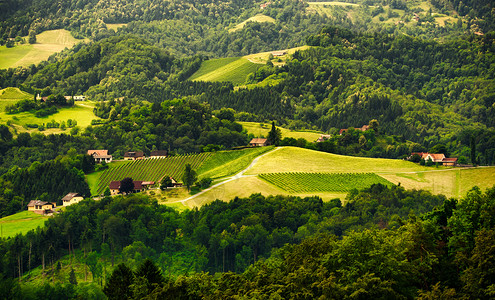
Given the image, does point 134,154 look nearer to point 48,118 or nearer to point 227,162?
point 227,162

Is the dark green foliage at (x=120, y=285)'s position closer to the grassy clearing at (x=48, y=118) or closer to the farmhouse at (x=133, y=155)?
the farmhouse at (x=133, y=155)

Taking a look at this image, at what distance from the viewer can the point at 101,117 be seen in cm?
19538

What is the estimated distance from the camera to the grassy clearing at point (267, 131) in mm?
177000

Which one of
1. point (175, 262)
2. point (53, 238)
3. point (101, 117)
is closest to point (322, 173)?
point (175, 262)

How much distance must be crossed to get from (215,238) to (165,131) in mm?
74440

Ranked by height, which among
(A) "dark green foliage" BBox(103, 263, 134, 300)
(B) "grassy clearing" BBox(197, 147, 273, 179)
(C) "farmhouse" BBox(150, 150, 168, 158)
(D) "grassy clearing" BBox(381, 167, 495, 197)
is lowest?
(D) "grassy clearing" BBox(381, 167, 495, 197)

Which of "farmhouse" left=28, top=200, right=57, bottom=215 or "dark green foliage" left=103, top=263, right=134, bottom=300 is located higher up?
"dark green foliage" left=103, top=263, right=134, bottom=300

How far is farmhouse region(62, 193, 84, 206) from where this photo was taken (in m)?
126

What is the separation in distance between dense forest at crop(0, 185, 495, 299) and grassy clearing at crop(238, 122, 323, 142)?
58.0 metres

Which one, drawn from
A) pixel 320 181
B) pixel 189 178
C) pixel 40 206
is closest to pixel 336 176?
pixel 320 181

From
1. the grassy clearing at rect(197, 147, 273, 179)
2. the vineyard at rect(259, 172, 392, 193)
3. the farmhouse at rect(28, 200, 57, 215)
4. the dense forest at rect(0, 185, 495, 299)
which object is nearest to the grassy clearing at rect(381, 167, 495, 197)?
the vineyard at rect(259, 172, 392, 193)

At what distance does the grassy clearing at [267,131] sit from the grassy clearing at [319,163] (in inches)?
1154

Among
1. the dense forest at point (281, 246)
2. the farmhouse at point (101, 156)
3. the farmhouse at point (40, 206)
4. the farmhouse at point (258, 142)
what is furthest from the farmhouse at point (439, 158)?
the farmhouse at point (40, 206)

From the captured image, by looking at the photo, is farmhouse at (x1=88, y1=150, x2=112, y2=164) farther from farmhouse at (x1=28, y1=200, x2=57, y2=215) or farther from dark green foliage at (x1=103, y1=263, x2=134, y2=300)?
dark green foliage at (x1=103, y1=263, x2=134, y2=300)
